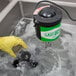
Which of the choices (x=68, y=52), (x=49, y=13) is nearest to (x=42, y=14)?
(x=49, y=13)

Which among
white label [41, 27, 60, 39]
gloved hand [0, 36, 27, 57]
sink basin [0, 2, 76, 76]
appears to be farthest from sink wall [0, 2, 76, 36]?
white label [41, 27, 60, 39]

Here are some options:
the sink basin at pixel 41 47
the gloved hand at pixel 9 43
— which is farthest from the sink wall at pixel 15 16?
the gloved hand at pixel 9 43

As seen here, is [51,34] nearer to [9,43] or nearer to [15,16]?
[9,43]

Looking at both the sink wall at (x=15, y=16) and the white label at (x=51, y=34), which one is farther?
the sink wall at (x=15, y=16)

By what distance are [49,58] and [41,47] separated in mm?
84

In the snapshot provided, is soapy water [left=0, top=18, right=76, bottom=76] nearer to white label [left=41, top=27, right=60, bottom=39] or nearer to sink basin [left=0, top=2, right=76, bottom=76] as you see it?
sink basin [left=0, top=2, right=76, bottom=76]

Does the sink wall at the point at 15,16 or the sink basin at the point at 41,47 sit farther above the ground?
the sink wall at the point at 15,16

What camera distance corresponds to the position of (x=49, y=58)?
75 centimetres

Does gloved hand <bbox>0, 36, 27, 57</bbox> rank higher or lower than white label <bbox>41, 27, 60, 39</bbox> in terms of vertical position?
lower

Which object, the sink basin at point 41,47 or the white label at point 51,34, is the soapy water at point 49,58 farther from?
the white label at point 51,34

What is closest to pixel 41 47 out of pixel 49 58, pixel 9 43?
pixel 49 58

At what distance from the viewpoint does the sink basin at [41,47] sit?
0.70 metres

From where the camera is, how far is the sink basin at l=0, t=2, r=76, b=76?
27.7 inches

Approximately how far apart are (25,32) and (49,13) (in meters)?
0.29
